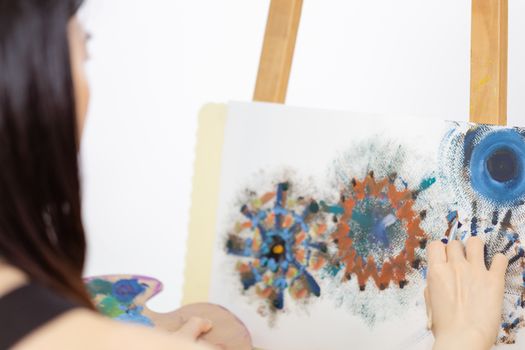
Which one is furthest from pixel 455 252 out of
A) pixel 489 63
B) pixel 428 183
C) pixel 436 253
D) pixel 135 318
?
pixel 135 318

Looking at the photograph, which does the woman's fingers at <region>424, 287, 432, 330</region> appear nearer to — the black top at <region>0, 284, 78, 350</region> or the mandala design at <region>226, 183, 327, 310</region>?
the mandala design at <region>226, 183, 327, 310</region>

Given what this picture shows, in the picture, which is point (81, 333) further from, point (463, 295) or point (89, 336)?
point (463, 295)

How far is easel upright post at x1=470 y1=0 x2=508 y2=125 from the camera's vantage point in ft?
4.08

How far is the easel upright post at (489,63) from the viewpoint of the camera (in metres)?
1.24

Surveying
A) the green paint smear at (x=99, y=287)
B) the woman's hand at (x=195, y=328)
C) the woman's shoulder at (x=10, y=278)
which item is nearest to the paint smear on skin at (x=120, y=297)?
the green paint smear at (x=99, y=287)

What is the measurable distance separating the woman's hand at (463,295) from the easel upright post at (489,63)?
24cm

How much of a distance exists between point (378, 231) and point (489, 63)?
1.22 ft

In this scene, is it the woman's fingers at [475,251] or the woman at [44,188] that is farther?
the woman's fingers at [475,251]

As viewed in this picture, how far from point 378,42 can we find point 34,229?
1.00m

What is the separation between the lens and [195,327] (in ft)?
4.31

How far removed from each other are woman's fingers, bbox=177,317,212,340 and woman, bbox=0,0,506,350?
2.08 feet

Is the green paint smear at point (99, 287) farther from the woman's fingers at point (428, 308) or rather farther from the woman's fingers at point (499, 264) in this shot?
the woman's fingers at point (499, 264)

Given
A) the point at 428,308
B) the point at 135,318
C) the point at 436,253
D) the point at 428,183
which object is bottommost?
the point at 135,318

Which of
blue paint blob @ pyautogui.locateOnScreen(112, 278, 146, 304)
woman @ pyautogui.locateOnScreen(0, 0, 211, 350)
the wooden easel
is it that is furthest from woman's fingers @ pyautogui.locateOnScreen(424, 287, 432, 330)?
woman @ pyautogui.locateOnScreen(0, 0, 211, 350)
